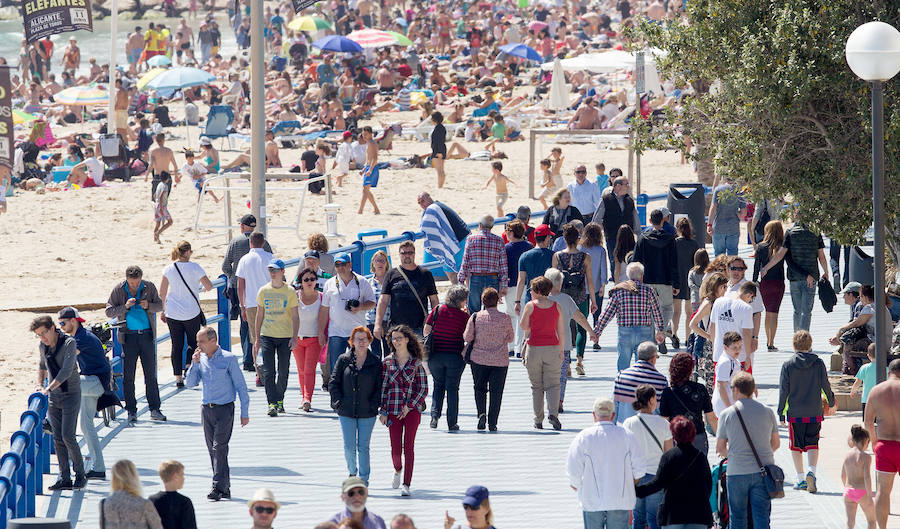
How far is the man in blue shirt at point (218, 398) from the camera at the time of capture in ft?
32.6

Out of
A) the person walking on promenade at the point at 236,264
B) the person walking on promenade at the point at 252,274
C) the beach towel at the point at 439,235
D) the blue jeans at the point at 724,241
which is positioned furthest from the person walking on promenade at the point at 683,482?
the blue jeans at the point at 724,241

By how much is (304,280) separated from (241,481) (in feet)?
7.46

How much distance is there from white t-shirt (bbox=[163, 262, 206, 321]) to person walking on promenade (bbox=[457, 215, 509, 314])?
2552 millimetres

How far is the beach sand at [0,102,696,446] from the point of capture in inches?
766

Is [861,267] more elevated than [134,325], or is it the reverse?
[861,267]

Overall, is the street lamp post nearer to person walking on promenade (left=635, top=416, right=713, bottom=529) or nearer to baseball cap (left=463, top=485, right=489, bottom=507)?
person walking on promenade (left=635, top=416, right=713, bottom=529)

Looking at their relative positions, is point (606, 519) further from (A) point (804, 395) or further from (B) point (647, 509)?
(A) point (804, 395)

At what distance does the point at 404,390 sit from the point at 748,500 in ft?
A: 9.09

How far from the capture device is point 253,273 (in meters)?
13.1

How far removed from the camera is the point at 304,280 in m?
12.2

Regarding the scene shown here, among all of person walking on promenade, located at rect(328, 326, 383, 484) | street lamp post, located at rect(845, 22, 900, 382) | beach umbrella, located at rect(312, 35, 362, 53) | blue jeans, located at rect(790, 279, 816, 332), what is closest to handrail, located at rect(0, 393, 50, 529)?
person walking on promenade, located at rect(328, 326, 383, 484)

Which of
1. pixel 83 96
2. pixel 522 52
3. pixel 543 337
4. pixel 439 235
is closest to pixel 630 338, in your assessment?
pixel 543 337

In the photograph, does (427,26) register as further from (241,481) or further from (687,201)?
(241,481)

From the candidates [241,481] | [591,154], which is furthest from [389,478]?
[591,154]
